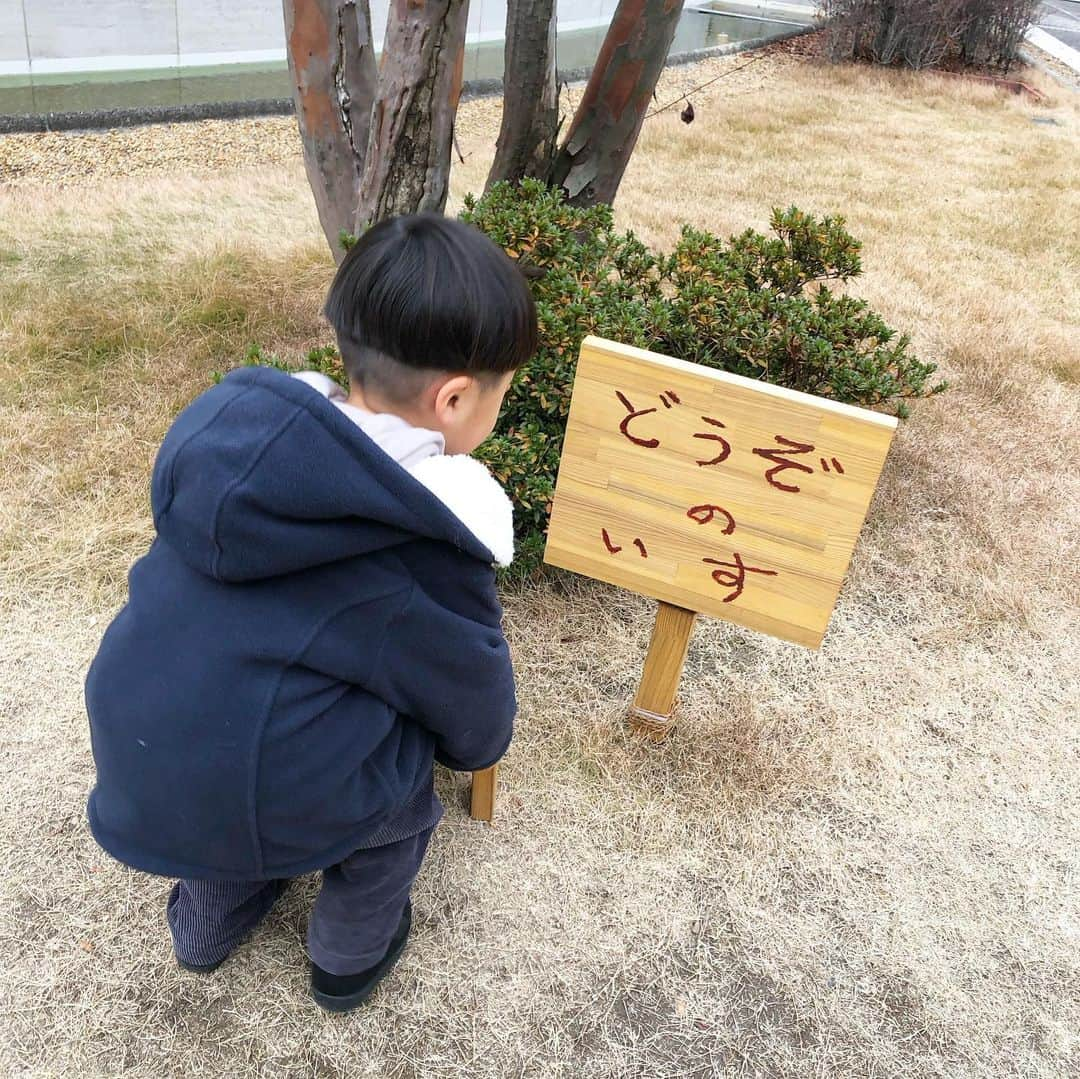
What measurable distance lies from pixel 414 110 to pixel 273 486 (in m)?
2.34

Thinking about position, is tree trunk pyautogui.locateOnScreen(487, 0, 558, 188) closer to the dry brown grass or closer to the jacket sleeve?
the dry brown grass

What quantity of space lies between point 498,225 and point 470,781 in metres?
1.64

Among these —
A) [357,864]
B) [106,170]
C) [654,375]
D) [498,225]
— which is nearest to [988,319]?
[498,225]

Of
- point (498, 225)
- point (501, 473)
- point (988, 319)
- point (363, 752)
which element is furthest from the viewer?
point (988, 319)

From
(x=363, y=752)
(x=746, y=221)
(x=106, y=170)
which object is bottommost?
(x=106, y=170)

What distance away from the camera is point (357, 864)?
5.21 ft

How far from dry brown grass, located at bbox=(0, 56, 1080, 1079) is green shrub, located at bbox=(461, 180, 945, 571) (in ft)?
1.62

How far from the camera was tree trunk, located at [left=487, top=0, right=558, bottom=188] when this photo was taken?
3.33 meters

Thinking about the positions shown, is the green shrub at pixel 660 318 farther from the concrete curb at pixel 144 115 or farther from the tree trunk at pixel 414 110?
the concrete curb at pixel 144 115

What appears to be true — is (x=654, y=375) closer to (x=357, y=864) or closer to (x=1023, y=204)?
(x=357, y=864)

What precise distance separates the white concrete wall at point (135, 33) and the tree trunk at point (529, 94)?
7735mm

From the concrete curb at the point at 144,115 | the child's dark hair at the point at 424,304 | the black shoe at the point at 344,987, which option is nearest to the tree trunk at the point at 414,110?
the child's dark hair at the point at 424,304

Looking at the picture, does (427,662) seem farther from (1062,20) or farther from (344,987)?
(1062,20)

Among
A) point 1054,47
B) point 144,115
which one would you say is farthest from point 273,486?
point 1054,47
